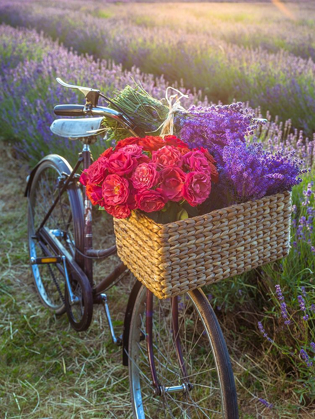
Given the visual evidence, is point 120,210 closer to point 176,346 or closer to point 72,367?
point 176,346

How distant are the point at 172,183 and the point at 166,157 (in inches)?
3.1

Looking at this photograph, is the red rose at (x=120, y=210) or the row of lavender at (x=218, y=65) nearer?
the red rose at (x=120, y=210)

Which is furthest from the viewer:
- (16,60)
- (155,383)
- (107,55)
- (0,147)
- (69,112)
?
(107,55)

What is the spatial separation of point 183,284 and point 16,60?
5.76 metres

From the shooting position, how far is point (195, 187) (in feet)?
4.14

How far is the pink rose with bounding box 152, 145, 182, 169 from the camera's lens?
51.1 inches

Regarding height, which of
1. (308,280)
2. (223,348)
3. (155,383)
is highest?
(223,348)

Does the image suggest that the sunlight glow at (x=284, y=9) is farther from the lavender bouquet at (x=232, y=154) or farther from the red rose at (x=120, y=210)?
the red rose at (x=120, y=210)

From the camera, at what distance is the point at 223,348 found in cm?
151

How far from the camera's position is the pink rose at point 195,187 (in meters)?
1.26

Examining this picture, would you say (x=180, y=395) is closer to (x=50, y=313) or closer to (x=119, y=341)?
(x=119, y=341)

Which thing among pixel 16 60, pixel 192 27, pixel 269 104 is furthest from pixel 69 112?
pixel 192 27

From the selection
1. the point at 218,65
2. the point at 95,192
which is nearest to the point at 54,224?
the point at 95,192

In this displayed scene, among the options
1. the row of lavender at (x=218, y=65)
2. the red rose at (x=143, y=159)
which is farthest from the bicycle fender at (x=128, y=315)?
the row of lavender at (x=218, y=65)
